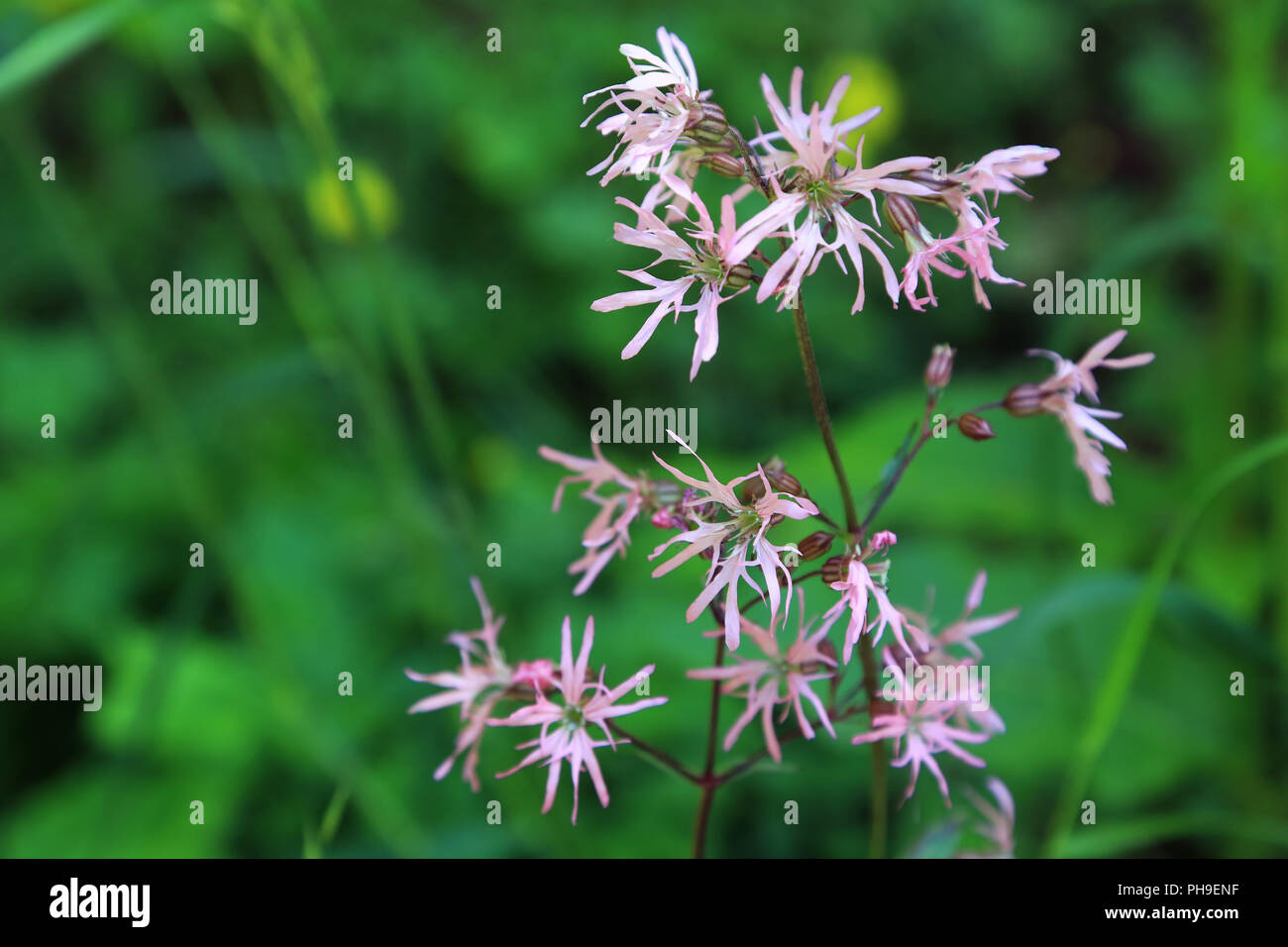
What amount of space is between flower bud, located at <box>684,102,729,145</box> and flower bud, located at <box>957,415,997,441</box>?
1.47 feet

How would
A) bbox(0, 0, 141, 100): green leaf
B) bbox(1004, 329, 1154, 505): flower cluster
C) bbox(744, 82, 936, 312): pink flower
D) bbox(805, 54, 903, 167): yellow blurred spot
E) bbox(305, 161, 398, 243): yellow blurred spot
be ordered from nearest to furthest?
bbox(744, 82, 936, 312): pink flower, bbox(1004, 329, 1154, 505): flower cluster, bbox(0, 0, 141, 100): green leaf, bbox(305, 161, 398, 243): yellow blurred spot, bbox(805, 54, 903, 167): yellow blurred spot

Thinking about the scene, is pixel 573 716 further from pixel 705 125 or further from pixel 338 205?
pixel 338 205

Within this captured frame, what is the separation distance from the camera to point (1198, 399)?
9.75 feet

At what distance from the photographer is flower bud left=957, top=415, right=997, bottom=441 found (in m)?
1.27

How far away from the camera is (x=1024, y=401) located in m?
1.29

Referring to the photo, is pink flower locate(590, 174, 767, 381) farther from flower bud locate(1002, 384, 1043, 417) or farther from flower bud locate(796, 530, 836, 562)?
flower bud locate(1002, 384, 1043, 417)

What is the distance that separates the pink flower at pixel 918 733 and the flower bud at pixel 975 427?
32 cm

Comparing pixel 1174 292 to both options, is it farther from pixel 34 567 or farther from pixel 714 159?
pixel 34 567

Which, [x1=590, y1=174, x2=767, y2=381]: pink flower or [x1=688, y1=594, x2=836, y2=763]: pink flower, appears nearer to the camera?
[x1=590, y1=174, x2=767, y2=381]: pink flower

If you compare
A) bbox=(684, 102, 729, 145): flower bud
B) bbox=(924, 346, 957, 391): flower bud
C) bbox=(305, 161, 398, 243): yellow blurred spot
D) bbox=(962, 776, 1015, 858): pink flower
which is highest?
bbox=(305, 161, 398, 243): yellow blurred spot

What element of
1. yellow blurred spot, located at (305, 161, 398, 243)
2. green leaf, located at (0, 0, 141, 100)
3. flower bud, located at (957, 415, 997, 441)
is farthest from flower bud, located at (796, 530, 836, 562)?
yellow blurred spot, located at (305, 161, 398, 243)

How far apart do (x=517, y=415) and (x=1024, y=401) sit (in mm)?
2353

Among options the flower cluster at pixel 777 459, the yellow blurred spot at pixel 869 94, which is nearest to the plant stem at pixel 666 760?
the flower cluster at pixel 777 459

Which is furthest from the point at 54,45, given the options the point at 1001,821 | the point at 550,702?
the point at 1001,821
